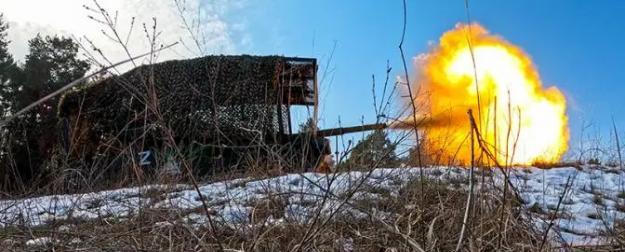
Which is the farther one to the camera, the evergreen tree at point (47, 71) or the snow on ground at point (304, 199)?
the evergreen tree at point (47, 71)

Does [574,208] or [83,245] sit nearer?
[83,245]

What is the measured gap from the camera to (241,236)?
2.94 meters

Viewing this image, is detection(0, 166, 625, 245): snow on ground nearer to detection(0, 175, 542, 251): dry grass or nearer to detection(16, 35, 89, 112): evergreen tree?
detection(0, 175, 542, 251): dry grass

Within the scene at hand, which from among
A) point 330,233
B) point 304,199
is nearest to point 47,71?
point 304,199

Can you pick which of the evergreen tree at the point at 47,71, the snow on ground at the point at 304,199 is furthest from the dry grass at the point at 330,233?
the evergreen tree at the point at 47,71

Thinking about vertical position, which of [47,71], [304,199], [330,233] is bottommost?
[330,233]

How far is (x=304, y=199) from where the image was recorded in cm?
397

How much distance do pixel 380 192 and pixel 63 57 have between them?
18345 mm

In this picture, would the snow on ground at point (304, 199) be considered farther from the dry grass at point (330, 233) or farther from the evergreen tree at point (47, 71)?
the evergreen tree at point (47, 71)

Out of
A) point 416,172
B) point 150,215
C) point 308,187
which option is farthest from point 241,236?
point 416,172

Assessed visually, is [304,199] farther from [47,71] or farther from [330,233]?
[47,71]

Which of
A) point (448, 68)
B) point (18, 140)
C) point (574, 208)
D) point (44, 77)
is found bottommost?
point (574, 208)

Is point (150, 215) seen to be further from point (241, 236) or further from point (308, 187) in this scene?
point (308, 187)

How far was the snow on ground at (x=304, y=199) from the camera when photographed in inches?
138
